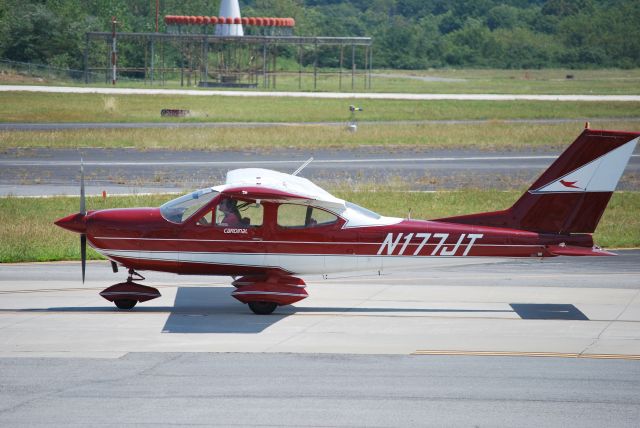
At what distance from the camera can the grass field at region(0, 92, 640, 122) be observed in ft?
193

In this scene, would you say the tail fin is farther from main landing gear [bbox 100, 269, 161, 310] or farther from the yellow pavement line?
main landing gear [bbox 100, 269, 161, 310]

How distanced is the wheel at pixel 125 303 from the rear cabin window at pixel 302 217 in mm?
2880

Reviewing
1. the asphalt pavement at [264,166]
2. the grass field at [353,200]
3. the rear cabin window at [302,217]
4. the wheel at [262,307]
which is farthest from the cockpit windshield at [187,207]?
the asphalt pavement at [264,166]

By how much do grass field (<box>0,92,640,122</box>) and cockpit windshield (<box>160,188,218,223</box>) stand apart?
3998 cm

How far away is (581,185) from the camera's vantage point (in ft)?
53.7

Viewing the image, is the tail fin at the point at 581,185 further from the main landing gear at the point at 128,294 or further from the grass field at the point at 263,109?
the grass field at the point at 263,109

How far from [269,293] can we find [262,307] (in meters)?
0.35

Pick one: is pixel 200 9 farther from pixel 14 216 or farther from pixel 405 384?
pixel 405 384

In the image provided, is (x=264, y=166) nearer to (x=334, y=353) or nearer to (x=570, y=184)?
(x=570, y=184)

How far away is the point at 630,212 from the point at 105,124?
1369 inches

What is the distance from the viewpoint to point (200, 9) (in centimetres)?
12712

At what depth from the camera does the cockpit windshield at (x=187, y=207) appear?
54.2 ft

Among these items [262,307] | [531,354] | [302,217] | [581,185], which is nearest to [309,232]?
[302,217]

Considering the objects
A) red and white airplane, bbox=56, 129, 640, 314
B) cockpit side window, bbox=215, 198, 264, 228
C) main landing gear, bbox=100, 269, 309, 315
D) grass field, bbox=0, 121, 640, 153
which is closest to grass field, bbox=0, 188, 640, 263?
main landing gear, bbox=100, 269, 309, 315
